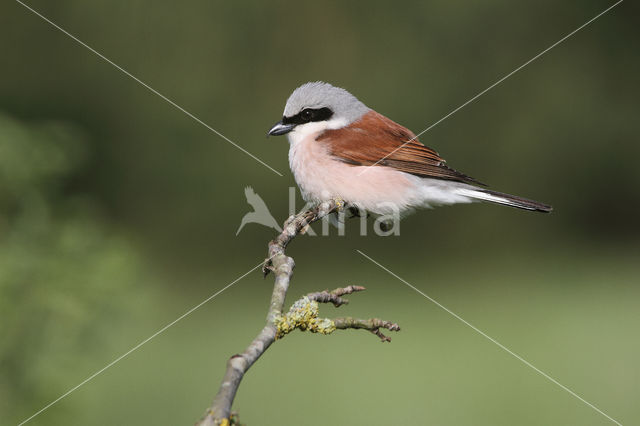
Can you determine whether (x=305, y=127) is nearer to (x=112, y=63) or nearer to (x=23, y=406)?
(x=23, y=406)

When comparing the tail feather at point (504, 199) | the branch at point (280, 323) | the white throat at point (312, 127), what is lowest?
the tail feather at point (504, 199)

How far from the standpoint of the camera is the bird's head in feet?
9.46

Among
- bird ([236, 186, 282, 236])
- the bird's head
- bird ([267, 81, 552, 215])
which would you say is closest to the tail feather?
bird ([267, 81, 552, 215])

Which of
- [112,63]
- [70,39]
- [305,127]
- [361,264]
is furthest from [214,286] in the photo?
[305,127]

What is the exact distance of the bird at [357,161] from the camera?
2906 millimetres

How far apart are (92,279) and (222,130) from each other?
11.0 feet

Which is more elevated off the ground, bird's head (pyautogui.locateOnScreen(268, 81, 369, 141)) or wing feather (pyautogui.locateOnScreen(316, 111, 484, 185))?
bird's head (pyautogui.locateOnScreen(268, 81, 369, 141))

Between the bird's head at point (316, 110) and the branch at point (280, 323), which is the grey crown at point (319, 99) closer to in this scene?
the bird's head at point (316, 110)

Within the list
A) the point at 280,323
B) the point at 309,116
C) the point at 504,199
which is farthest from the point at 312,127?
the point at 280,323

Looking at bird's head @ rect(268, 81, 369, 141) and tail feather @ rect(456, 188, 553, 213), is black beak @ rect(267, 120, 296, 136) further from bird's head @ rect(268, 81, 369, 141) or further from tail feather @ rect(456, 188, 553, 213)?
tail feather @ rect(456, 188, 553, 213)

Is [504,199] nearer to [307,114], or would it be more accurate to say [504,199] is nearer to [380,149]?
[380,149]

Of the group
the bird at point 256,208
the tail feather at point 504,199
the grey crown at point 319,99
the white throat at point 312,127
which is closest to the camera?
the tail feather at point 504,199

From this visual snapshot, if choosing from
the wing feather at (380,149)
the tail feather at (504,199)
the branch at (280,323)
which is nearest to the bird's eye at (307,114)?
the wing feather at (380,149)

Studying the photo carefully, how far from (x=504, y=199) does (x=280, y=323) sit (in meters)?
1.57
